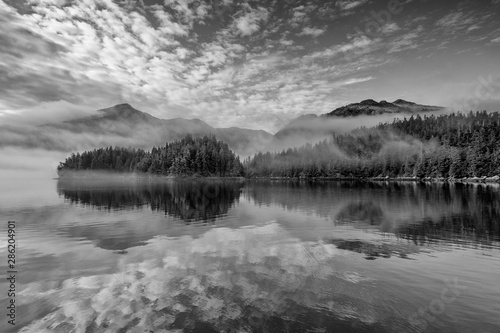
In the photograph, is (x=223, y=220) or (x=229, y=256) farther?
(x=223, y=220)

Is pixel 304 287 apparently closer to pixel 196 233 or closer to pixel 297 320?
pixel 297 320

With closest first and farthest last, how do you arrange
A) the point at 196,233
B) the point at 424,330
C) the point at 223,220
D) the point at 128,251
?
1. the point at 424,330
2. the point at 128,251
3. the point at 196,233
4. the point at 223,220

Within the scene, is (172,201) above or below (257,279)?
below

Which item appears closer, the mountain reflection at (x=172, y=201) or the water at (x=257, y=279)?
the water at (x=257, y=279)

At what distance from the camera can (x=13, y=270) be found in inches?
816

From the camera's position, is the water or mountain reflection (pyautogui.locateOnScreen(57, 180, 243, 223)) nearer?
the water

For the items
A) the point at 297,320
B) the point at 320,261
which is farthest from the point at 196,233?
the point at 297,320

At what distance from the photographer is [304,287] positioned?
55.0 feet

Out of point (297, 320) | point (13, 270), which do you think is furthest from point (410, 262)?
point (13, 270)

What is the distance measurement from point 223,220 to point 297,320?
3157 cm

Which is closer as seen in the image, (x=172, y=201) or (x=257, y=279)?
(x=257, y=279)

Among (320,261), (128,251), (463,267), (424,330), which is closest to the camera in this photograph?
(424,330)

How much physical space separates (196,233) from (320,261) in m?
16.7

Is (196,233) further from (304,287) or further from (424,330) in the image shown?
(424,330)
